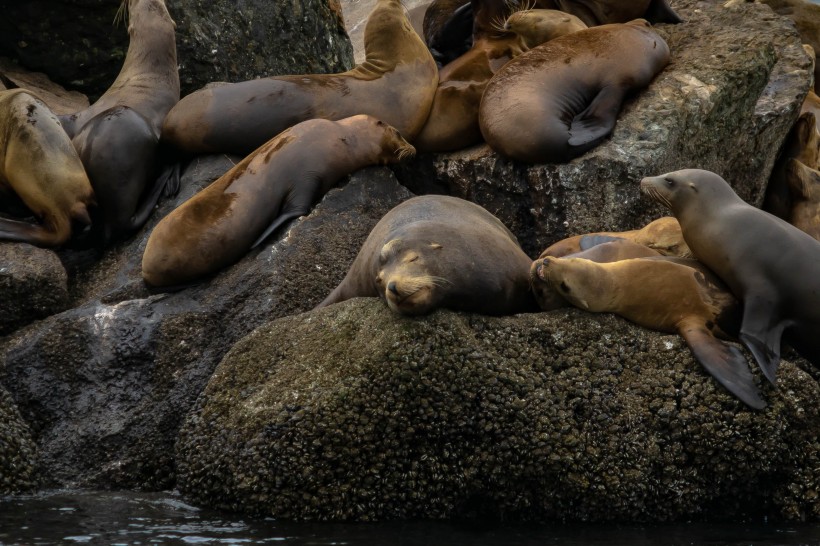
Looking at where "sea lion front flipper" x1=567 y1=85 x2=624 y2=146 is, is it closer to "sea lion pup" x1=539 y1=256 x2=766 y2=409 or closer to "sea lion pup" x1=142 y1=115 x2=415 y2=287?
"sea lion pup" x1=142 y1=115 x2=415 y2=287

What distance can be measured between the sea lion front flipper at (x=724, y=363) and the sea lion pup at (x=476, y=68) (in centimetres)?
276

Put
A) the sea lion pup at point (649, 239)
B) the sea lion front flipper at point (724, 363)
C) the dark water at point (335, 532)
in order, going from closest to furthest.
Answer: the dark water at point (335, 532) → the sea lion front flipper at point (724, 363) → the sea lion pup at point (649, 239)

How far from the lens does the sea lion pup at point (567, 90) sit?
7102mm

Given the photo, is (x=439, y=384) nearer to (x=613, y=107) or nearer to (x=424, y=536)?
(x=424, y=536)

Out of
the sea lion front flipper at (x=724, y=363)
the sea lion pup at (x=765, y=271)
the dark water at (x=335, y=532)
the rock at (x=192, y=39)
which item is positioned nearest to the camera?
the dark water at (x=335, y=532)

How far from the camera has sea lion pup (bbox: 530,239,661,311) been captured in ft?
18.5

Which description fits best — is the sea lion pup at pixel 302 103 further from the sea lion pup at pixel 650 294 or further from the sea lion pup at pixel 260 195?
the sea lion pup at pixel 650 294

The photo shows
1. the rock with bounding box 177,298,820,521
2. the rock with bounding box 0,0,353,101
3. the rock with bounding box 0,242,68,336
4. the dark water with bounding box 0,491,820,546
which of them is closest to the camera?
the dark water with bounding box 0,491,820,546

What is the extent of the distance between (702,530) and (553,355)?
3.03ft

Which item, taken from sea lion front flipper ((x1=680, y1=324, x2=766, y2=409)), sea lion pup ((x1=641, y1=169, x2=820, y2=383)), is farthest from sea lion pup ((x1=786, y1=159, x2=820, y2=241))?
sea lion front flipper ((x1=680, y1=324, x2=766, y2=409))

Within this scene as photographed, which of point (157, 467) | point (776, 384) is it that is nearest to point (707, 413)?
point (776, 384)

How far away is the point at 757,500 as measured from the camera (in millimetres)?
5086

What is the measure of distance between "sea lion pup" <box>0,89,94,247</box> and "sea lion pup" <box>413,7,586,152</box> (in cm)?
207

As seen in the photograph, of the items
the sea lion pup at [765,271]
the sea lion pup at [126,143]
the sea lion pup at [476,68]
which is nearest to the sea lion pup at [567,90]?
the sea lion pup at [476,68]
